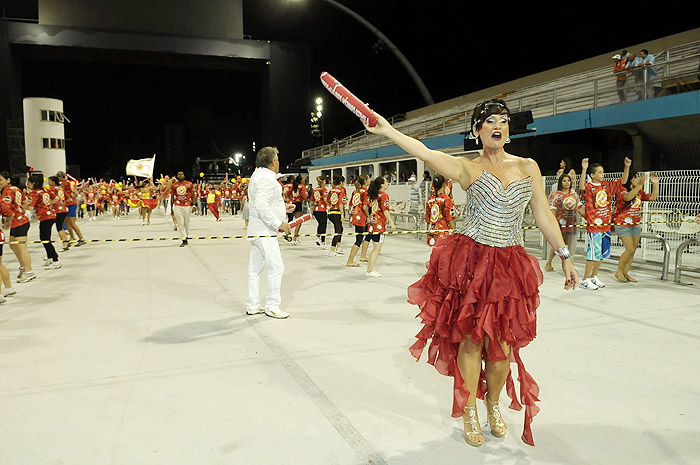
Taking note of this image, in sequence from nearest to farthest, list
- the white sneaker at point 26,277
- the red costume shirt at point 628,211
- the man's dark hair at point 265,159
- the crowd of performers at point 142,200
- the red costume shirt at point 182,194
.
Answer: the man's dark hair at point 265,159 → the red costume shirt at point 628,211 → the white sneaker at point 26,277 → the red costume shirt at point 182,194 → the crowd of performers at point 142,200

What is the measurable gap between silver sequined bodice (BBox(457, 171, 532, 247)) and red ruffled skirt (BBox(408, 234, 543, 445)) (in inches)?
2.3

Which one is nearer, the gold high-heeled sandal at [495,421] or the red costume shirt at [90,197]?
the gold high-heeled sandal at [495,421]

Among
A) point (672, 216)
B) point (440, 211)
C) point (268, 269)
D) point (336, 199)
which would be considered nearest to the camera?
point (268, 269)

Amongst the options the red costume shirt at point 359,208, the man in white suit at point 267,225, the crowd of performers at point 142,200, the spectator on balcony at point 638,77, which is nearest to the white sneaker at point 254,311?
the man in white suit at point 267,225

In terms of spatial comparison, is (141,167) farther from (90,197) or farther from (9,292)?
(9,292)

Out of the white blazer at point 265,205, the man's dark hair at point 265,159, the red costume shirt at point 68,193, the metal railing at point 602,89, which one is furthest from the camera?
the metal railing at point 602,89

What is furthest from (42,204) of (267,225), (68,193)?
(267,225)

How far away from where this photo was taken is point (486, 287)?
290 cm

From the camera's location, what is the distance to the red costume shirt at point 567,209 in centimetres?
892

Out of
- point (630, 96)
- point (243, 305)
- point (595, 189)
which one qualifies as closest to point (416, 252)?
point (595, 189)

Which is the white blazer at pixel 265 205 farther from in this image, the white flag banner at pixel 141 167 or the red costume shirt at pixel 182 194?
the white flag banner at pixel 141 167

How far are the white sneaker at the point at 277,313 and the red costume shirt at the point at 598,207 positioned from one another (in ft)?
15.7

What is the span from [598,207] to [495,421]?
5.62 m

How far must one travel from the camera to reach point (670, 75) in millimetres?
13453
